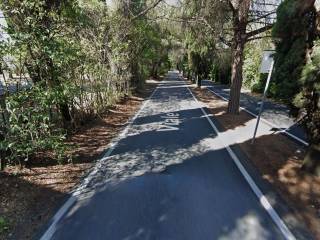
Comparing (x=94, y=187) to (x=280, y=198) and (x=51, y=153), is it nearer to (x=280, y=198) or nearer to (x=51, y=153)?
(x=51, y=153)

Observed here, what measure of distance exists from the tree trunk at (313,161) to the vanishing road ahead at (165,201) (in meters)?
1.62

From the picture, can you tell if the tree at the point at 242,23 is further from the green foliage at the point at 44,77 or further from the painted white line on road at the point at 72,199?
the painted white line on road at the point at 72,199

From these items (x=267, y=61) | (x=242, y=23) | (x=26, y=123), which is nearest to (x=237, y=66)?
(x=242, y=23)

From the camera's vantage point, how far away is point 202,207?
513 cm

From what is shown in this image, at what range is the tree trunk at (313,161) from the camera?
21.8 feet

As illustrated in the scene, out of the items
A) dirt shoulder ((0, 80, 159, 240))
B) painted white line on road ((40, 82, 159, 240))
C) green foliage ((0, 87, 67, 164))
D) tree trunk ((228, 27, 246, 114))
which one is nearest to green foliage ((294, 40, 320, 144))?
painted white line on road ((40, 82, 159, 240))

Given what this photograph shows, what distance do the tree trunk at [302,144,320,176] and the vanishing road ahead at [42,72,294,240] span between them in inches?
63.7

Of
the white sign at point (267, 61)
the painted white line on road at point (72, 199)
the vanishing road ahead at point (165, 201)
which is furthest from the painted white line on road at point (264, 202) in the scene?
the painted white line on road at point (72, 199)

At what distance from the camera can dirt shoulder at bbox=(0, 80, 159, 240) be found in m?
4.53

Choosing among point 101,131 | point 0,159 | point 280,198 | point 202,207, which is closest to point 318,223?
point 280,198

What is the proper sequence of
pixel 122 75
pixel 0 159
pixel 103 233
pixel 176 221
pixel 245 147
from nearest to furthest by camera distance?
pixel 103 233
pixel 176 221
pixel 0 159
pixel 245 147
pixel 122 75

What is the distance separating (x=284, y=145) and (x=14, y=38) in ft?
26.8

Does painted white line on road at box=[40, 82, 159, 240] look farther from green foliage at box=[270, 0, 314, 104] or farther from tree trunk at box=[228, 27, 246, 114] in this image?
tree trunk at box=[228, 27, 246, 114]

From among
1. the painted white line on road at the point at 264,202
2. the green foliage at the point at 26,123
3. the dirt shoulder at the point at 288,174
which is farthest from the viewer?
the green foliage at the point at 26,123
